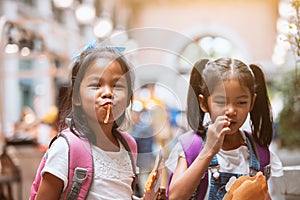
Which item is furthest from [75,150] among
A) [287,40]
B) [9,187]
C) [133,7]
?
[133,7]

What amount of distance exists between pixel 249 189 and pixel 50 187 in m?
0.44

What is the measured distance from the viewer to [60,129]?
1404mm

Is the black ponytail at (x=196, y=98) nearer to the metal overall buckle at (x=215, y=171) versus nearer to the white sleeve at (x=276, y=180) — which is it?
the metal overall buckle at (x=215, y=171)

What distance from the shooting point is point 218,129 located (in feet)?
4.33

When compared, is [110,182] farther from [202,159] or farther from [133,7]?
[133,7]

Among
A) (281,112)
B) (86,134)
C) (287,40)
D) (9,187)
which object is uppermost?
(287,40)

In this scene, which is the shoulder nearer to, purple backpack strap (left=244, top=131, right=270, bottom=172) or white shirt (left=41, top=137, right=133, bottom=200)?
white shirt (left=41, top=137, right=133, bottom=200)

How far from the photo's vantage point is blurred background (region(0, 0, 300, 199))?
1.38 meters

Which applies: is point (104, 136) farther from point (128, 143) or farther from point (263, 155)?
point (263, 155)

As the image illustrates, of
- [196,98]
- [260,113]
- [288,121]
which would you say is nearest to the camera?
[196,98]

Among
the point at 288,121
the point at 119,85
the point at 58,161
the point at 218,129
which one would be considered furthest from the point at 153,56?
the point at 288,121

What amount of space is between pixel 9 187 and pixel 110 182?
8.99 ft

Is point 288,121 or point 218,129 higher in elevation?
point 218,129

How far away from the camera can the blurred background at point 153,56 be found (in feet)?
4.52
